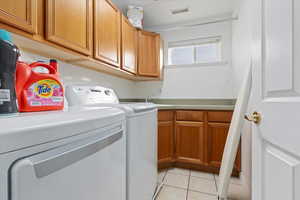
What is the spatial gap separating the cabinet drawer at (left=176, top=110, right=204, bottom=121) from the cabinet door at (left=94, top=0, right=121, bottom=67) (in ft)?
3.71

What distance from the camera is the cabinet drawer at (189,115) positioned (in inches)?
80.7

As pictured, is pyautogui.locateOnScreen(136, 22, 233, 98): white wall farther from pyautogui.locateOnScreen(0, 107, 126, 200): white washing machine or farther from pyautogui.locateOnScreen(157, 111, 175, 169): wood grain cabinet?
pyautogui.locateOnScreen(0, 107, 126, 200): white washing machine

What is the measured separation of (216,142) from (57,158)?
78.5 inches

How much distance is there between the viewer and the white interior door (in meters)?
0.52

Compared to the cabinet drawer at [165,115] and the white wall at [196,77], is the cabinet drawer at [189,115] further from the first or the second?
the white wall at [196,77]

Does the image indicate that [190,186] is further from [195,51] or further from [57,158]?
[195,51]

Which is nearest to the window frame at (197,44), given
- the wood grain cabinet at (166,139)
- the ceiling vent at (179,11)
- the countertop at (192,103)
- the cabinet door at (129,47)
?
the ceiling vent at (179,11)

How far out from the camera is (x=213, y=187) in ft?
5.57

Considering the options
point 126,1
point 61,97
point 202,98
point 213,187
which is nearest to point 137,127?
point 61,97

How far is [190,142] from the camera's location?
2.09 m

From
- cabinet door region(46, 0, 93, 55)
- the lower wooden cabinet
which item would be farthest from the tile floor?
cabinet door region(46, 0, 93, 55)

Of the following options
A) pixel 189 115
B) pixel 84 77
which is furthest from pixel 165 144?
pixel 84 77

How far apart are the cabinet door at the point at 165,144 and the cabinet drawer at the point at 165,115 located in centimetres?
6

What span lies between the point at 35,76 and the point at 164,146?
5.74ft
